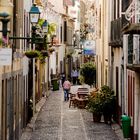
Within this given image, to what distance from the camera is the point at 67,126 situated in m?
28.1

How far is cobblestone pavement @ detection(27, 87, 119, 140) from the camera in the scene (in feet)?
81.0

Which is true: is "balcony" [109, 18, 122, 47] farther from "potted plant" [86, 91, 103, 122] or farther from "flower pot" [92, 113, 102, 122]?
"flower pot" [92, 113, 102, 122]

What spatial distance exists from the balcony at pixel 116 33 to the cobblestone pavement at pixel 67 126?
360 cm

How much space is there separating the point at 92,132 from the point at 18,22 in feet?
17.8

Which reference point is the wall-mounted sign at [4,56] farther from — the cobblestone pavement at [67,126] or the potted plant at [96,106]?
the potted plant at [96,106]

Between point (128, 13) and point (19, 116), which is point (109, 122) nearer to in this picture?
point (19, 116)

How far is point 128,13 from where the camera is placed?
67.1 feet

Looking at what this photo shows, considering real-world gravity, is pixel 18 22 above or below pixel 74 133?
above

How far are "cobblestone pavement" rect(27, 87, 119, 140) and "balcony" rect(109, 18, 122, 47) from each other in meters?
3.60

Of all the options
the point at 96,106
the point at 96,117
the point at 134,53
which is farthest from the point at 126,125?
the point at 96,117

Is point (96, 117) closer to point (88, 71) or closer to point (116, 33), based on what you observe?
point (116, 33)

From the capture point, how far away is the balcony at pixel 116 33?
27.4 m

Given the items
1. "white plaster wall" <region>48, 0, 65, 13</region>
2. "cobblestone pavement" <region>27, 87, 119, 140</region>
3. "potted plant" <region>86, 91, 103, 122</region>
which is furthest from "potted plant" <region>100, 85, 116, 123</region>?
"white plaster wall" <region>48, 0, 65, 13</region>

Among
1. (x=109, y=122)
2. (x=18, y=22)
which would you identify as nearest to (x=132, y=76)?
(x=18, y=22)
